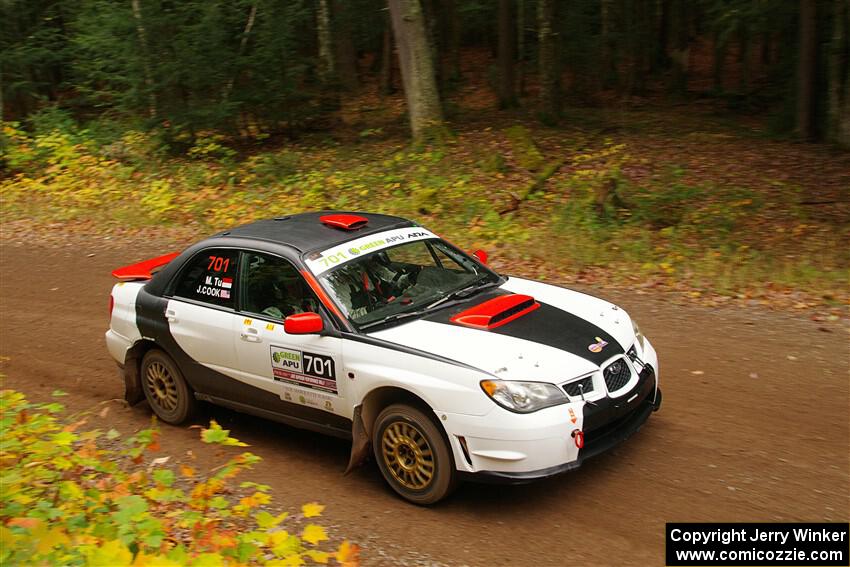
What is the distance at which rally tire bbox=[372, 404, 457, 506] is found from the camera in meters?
5.34

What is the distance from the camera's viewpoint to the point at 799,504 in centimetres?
514

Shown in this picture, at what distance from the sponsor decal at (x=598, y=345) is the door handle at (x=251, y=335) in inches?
104

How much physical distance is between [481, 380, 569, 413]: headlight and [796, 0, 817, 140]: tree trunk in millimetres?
13374

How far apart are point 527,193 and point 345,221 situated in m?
8.05

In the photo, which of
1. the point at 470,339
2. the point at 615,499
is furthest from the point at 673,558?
the point at 470,339

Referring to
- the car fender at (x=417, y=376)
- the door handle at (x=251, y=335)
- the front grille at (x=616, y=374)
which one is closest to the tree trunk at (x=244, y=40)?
the door handle at (x=251, y=335)

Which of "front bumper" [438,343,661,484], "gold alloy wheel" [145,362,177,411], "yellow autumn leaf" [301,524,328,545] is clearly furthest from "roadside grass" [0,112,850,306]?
"yellow autumn leaf" [301,524,328,545]

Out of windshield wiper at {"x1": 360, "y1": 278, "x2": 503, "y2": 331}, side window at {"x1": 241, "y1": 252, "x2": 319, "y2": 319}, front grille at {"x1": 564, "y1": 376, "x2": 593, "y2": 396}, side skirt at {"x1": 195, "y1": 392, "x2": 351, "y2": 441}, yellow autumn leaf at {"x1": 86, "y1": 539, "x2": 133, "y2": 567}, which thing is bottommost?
side skirt at {"x1": 195, "y1": 392, "x2": 351, "y2": 441}

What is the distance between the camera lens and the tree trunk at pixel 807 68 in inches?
630

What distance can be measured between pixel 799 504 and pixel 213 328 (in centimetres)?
469

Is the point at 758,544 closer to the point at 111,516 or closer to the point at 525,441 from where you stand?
the point at 525,441

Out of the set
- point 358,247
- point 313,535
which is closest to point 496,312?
point 358,247

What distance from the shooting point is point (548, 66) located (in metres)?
18.5

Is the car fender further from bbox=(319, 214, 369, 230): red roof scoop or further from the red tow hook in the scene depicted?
bbox=(319, 214, 369, 230): red roof scoop
